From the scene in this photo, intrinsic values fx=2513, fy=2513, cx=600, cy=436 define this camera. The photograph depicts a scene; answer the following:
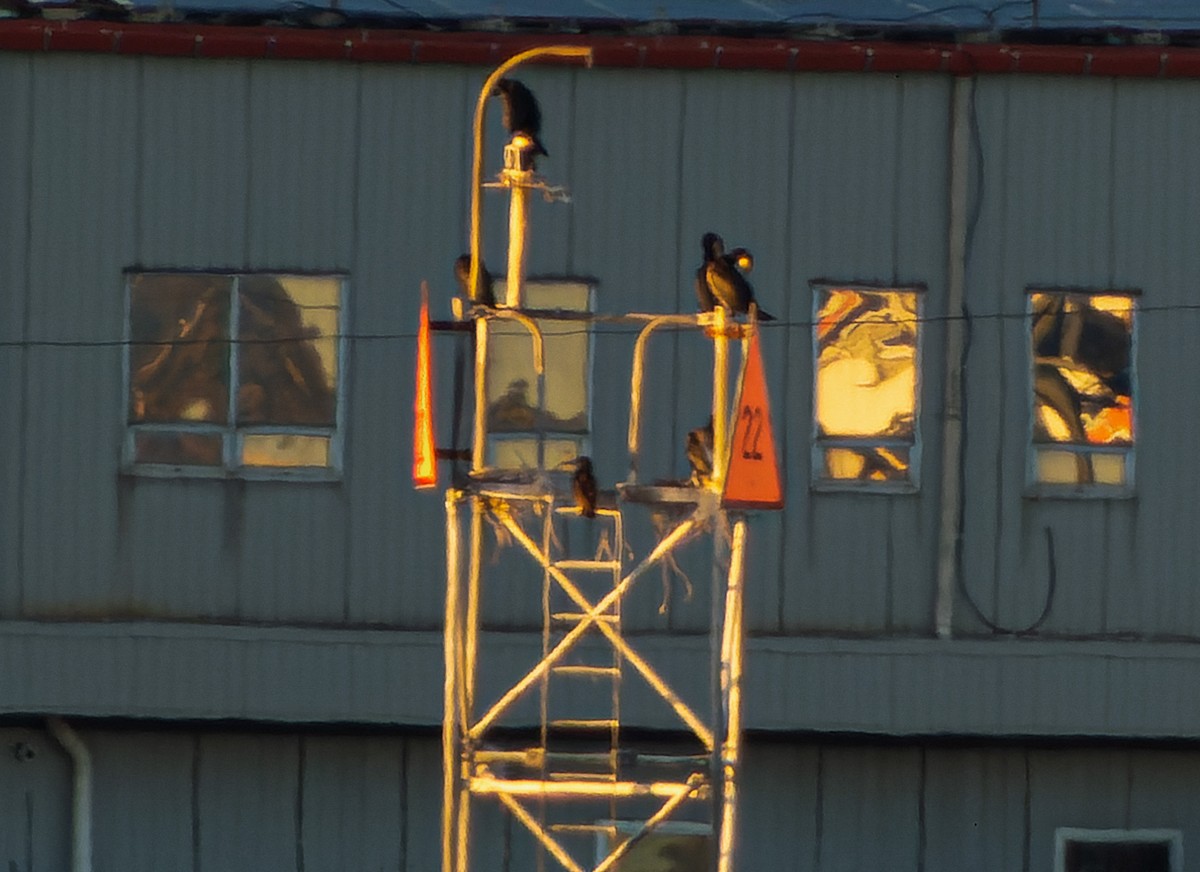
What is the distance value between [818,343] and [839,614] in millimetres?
1950

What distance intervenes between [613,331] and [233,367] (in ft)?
9.04

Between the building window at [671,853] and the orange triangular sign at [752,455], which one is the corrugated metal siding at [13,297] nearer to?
the building window at [671,853]

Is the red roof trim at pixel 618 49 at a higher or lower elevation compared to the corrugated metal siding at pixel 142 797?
higher

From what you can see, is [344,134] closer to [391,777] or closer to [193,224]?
[193,224]

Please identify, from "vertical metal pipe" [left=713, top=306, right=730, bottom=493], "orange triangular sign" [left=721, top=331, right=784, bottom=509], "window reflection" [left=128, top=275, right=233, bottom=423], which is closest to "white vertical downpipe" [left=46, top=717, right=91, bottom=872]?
"window reflection" [left=128, top=275, right=233, bottom=423]

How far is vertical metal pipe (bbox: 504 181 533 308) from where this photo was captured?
13094 millimetres

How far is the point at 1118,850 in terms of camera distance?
1833 cm

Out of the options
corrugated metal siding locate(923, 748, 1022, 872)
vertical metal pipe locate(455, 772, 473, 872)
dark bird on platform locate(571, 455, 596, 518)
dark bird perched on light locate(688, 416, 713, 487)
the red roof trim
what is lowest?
corrugated metal siding locate(923, 748, 1022, 872)

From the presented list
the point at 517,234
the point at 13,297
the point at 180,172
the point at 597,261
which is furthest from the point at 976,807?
the point at 13,297

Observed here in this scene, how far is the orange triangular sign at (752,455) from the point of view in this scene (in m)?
12.6

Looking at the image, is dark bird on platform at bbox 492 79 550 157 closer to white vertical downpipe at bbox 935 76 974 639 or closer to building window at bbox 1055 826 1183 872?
white vertical downpipe at bbox 935 76 974 639

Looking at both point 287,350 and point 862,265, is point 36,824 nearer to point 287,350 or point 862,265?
point 287,350

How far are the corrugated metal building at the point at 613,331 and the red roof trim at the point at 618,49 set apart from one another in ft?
0.09

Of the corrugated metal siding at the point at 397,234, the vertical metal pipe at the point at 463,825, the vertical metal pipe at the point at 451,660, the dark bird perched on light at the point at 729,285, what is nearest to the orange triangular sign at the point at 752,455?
the dark bird perched on light at the point at 729,285
